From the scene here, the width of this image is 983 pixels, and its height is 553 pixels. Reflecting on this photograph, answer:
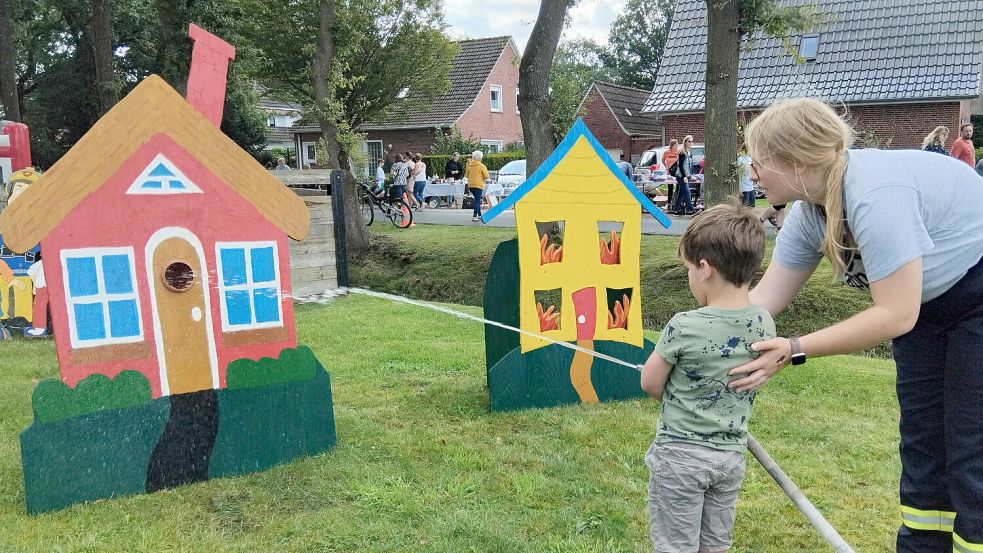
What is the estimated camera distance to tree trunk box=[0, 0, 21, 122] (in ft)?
48.0

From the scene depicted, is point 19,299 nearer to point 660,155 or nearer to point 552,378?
point 552,378

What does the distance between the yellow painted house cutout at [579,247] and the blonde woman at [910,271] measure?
2342 mm

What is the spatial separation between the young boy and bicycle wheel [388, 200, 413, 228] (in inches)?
521

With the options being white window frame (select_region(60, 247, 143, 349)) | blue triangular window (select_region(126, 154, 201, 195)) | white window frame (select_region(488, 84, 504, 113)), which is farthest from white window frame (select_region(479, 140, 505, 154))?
white window frame (select_region(60, 247, 143, 349))

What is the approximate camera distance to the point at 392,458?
3.63m

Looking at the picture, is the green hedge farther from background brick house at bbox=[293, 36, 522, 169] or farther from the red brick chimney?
the red brick chimney

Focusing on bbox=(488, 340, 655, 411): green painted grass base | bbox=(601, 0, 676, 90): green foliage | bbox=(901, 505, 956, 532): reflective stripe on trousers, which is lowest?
bbox=(488, 340, 655, 411): green painted grass base

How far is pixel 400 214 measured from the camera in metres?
15.4

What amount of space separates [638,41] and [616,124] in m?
28.5

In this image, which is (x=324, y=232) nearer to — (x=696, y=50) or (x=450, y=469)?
(x=450, y=469)

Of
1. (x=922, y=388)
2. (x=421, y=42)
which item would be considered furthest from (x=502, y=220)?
(x=922, y=388)

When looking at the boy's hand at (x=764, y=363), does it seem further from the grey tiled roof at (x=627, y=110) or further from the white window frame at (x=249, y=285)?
the grey tiled roof at (x=627, y=110)

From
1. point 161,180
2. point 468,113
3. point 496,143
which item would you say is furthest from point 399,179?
point 496,143

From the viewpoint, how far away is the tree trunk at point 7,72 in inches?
576
